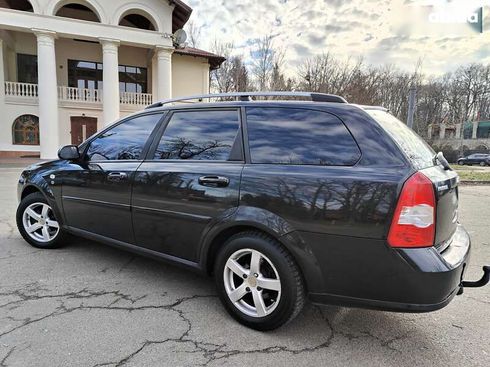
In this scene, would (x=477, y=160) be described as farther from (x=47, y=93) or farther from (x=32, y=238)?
(x=32, y=238)

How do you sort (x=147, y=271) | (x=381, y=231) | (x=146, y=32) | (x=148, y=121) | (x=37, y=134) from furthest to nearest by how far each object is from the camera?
(x=37, y=134) → (x=146, y=32) → (x=147, y=271) → (x=148, y=121) → (x=381, y=231)

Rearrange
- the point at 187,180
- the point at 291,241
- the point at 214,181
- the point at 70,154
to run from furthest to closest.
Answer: the point at 70,154
the point at 187,180
the point at 214,181
the point at 291,241

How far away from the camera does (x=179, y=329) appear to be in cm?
267

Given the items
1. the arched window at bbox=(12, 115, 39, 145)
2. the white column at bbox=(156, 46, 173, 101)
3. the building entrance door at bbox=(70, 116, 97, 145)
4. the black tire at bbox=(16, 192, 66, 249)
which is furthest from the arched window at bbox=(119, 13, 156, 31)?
the black tire at bbox=(16, 192, 66, 249)

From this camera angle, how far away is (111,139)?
12.5 ft

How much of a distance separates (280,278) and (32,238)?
3.47 meters

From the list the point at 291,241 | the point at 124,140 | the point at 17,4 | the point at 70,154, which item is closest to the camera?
the point at 291,241

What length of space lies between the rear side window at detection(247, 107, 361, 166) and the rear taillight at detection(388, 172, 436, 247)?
398 mm

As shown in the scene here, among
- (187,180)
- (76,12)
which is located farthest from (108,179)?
(76,12)

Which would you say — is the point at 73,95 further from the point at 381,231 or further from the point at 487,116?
the point at 487,116

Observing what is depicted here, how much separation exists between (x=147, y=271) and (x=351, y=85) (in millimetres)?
24744

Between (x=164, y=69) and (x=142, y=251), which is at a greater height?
(x=164, y=69)

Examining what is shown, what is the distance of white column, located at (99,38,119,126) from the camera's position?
18.4 metres

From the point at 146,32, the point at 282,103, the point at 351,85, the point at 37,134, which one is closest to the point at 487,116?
the point at 351,85
